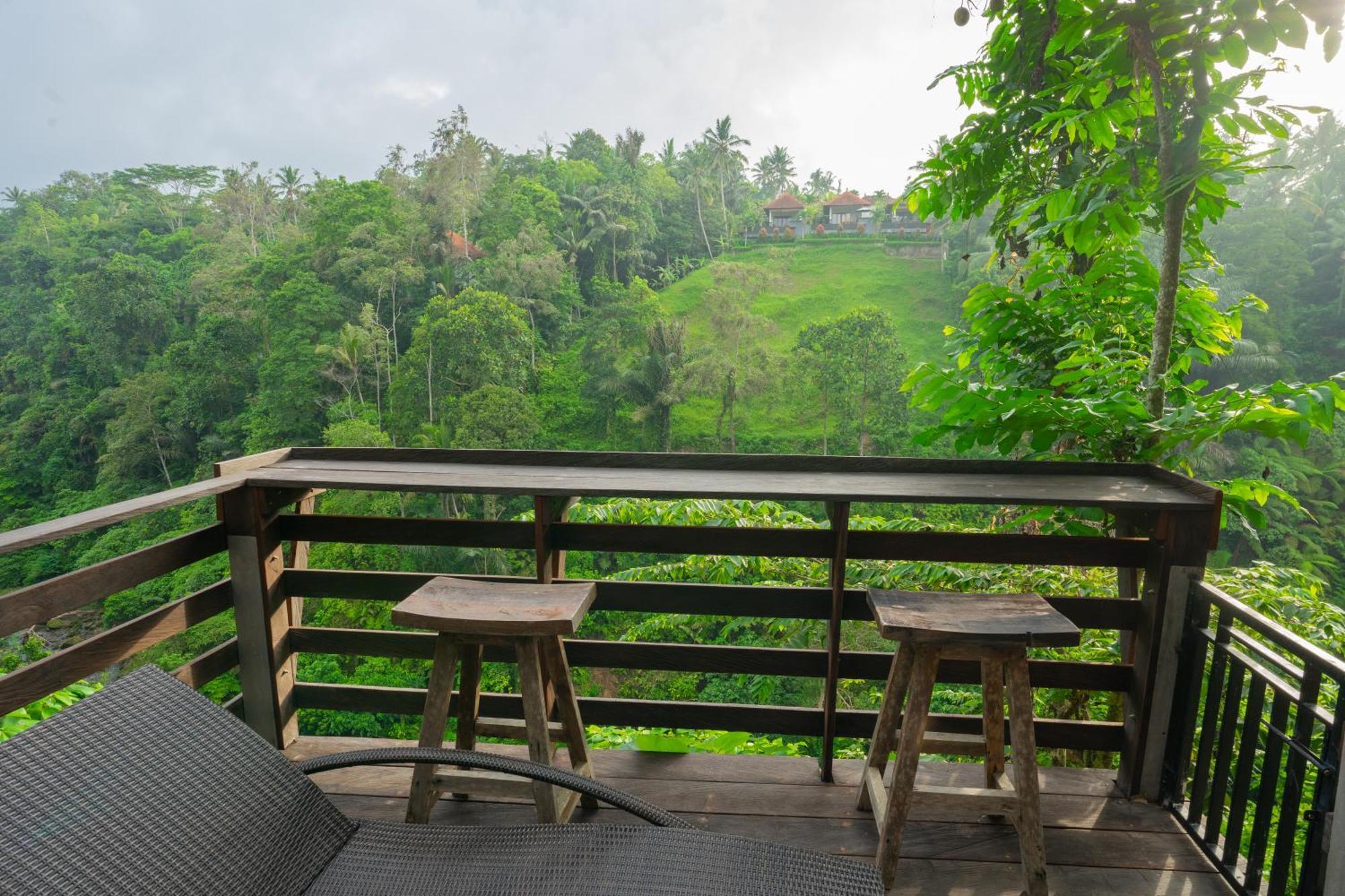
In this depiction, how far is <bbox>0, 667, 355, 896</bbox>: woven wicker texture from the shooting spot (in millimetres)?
955

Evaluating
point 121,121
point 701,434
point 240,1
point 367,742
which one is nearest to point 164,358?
point 701,434

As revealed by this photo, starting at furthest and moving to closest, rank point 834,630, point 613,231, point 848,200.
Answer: point 848,200
point 613,231
point 834,630

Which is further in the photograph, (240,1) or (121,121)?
(121,121)

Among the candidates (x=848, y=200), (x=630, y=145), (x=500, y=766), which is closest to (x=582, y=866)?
(x=500, y=766)

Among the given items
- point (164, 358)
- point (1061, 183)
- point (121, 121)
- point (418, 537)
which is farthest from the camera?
point (121, 121)

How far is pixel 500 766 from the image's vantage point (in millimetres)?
1300

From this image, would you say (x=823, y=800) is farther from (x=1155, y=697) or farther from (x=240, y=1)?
(x=240, y=1)

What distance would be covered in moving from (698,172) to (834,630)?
44.1 meters

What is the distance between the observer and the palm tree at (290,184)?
1580 inches

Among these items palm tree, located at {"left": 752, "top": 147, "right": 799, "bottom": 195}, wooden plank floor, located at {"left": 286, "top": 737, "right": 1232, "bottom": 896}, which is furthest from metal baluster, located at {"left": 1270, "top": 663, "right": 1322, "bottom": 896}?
palm tree, located at {"left": 752, "top": 147, "right": 799, "bottom": 195}

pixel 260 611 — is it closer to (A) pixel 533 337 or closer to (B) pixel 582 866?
(B) pixel 582 866

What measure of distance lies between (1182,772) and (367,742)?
217 centimetres

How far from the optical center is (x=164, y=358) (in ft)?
84.2

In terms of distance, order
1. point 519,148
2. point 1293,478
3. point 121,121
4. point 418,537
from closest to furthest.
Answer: point 418,537
point 1293,478
point 519,148
point 121,121
